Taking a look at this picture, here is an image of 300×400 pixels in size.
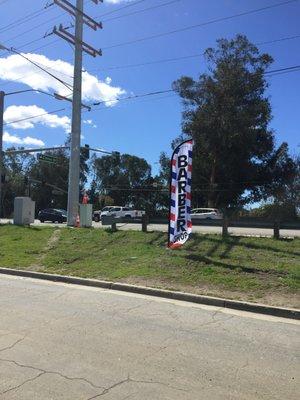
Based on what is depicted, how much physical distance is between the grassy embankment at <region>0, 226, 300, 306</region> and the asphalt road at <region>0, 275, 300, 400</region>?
1.72m

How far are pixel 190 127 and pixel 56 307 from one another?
46.6 meters

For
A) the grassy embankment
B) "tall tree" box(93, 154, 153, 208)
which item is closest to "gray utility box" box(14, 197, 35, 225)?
the grassy embankment

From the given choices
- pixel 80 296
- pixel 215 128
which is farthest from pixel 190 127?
pixel 80 296

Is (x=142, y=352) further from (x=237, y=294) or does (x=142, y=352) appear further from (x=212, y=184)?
(x=212, y=184)

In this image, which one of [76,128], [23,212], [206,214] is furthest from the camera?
[206,214]

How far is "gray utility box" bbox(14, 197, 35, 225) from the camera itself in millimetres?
27438

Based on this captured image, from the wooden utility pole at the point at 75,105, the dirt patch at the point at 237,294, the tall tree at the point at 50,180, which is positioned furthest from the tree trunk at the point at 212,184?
the dirt patch at the point at 237,294

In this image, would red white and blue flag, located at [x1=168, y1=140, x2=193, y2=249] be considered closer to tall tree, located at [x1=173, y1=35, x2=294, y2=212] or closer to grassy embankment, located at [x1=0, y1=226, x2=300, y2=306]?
grassy embankment, located at [x1=0, y1=226, x2=300, y2=306]

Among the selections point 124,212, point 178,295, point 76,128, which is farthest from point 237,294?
point 124,212

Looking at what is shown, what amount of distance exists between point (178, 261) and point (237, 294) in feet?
11.1

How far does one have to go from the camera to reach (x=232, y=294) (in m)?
10.7

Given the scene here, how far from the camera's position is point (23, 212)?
27453 mm

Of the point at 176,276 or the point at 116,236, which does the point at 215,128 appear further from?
the point at 176,276

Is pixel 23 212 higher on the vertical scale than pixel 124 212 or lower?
lower
